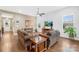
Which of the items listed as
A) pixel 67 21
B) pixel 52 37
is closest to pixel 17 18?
pixel 52 37

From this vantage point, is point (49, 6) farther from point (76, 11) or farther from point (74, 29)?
point (74, 29)

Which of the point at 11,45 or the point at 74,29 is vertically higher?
the point at 74,29

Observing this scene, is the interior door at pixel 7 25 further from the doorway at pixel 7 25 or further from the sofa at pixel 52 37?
the sofa at pixel 52 37

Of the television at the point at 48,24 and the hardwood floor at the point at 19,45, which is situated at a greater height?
the television at the point at 48,24

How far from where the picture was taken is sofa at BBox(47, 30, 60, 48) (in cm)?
249

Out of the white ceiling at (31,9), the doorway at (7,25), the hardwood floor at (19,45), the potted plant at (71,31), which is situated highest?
the white ceiling at (31,9)

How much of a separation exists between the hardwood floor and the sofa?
0.08 meters

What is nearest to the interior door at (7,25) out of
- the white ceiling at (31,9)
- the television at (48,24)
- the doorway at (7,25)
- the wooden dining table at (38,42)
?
the doorway at (7,25)

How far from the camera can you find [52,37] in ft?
8.33

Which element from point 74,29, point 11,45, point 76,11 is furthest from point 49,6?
point 11,45

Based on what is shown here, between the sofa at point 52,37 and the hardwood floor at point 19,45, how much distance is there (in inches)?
3.0

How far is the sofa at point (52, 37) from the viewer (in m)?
2.49
